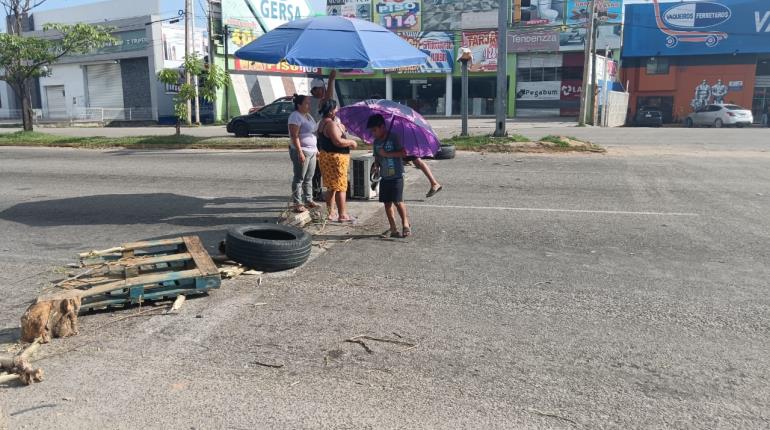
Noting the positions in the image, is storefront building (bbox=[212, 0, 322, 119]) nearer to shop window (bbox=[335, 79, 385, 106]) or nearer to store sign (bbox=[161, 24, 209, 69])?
store sign (bbox=[161, 24, 209, 69])

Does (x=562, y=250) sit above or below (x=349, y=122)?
below

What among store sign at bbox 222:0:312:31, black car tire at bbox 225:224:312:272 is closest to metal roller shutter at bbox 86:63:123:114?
store sign at bbox 222:0:312:31

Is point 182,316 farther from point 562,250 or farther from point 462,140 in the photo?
point 462,140

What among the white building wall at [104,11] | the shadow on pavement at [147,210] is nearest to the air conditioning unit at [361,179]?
the shadow on pavement at [147,210]

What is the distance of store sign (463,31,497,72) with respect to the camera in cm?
4666

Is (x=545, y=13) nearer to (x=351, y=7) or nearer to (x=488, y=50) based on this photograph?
(x=488, y=50)

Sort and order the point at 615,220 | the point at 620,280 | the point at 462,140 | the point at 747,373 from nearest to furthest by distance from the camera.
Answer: the point at 747,373 < the point at 620,280 < the point at 615,220 < the point at 462,140

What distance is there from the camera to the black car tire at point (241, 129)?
78.3ft

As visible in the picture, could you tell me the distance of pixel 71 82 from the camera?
46.8m

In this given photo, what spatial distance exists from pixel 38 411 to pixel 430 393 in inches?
86.0

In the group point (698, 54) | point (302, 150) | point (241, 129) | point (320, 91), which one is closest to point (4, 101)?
point (241, 129)

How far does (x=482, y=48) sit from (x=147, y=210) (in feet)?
135

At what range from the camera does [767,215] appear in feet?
28.0

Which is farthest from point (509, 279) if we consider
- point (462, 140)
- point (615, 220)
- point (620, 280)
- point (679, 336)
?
point (462, 140)
